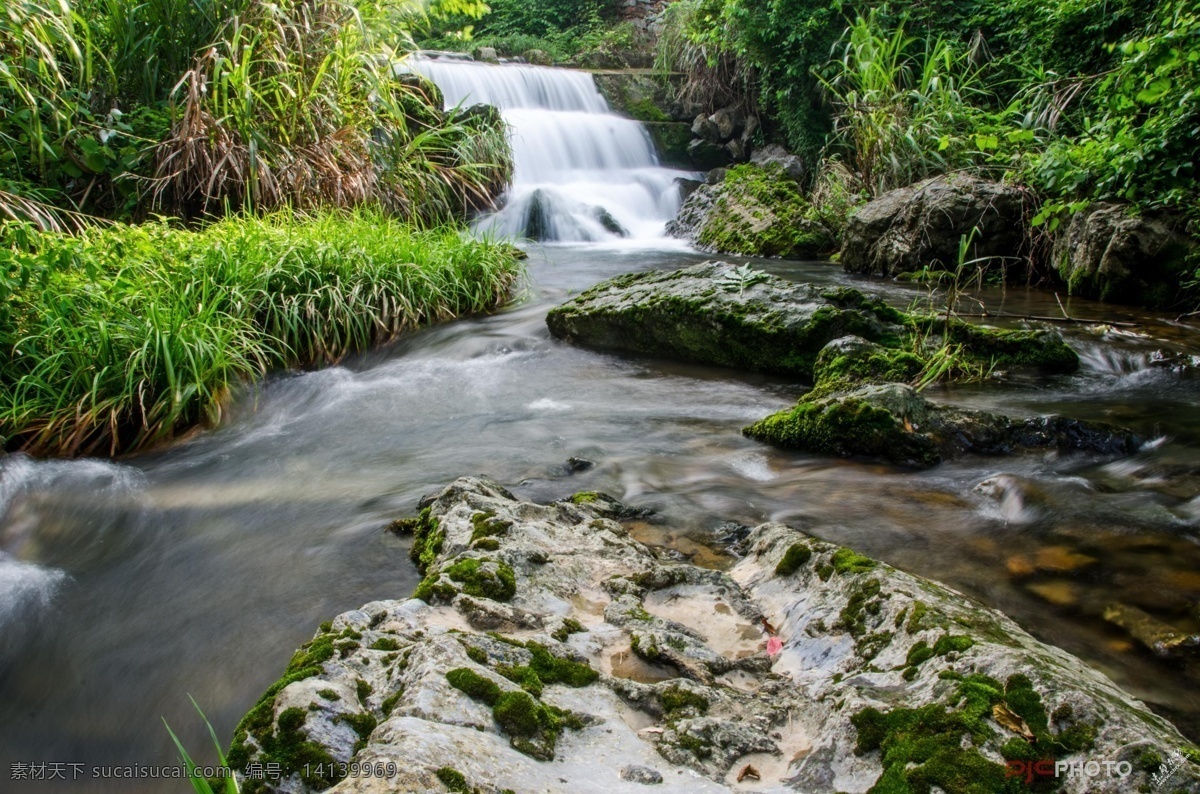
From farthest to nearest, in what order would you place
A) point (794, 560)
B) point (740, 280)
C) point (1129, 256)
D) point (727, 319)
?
1. point (1129, 256)
2. point (740, 280)
3. point (727, 319)
4. point (794, 560)

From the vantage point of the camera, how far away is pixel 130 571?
3.15 meters

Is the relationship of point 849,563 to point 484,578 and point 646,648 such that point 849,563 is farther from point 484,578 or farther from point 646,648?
point 484,578

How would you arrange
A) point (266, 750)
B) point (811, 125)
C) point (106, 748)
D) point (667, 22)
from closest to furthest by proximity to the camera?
1. point (266, 750)
2. point (106, 748)
3. point (811, 125)
4. point (667, 22)

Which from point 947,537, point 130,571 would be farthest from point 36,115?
point 947,537

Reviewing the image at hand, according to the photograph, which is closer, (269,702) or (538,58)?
(269,702)

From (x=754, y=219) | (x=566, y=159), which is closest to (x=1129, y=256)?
(x=754, y=219)

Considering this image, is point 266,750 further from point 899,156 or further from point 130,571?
point 899,156

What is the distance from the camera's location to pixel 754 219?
10328 millimetres

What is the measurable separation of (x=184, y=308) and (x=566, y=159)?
9450 millimetres

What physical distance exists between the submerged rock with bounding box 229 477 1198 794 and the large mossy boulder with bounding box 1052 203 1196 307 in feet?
18.3

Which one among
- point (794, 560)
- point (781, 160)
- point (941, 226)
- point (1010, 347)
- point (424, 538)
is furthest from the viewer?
point (781, 160)

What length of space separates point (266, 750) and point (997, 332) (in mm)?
4958

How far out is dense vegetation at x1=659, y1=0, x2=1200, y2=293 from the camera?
235 inches

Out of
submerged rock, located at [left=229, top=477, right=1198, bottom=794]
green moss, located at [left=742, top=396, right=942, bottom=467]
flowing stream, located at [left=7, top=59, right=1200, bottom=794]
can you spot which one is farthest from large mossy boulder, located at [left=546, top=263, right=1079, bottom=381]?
submerged rock, located at [left=229, top=477, right=1198, bottom=794]
